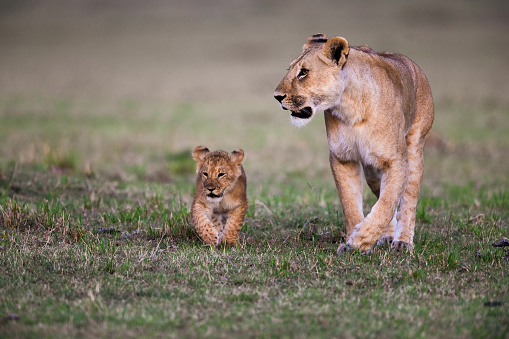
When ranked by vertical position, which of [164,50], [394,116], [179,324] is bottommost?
[179,324]

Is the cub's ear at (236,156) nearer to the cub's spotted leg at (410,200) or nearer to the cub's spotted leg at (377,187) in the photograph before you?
the cub's spotted leg at (377,187)

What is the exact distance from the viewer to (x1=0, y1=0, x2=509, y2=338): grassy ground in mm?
4590

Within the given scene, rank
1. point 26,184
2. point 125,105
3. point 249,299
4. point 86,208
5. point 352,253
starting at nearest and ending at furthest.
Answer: point 249,299 → point 352,253 → point 86,208 → point 26,184 → point 125,105

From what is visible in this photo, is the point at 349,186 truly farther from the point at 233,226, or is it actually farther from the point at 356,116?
the point at 233,226

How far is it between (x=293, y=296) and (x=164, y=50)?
130 ft

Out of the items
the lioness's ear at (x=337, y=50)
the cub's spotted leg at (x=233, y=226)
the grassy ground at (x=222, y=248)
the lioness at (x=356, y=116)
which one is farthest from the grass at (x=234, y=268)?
the lioness's ear at (x=337, y=50)

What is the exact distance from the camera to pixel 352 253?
6.12m

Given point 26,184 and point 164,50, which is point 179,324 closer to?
point 26,184

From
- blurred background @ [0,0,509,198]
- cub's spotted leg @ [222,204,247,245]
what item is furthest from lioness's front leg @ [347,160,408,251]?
blurred background @ [0,0,509,198]

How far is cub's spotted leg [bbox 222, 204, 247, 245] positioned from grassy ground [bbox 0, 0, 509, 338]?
20 cm

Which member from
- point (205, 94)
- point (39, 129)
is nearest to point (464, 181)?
point (39, 129)

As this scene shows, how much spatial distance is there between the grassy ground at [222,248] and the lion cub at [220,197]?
9.3 inches

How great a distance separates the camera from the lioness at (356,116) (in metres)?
6.12

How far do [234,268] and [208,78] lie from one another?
27649 mm
